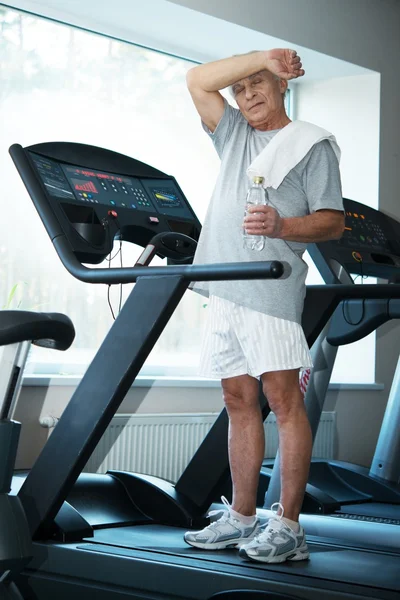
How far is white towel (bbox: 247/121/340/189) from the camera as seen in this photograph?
2.14 m

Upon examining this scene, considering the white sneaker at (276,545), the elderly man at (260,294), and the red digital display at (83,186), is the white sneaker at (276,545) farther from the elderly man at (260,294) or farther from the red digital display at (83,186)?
the red digital display at (83,186)

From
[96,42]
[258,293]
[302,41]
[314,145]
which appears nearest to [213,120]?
[314,145]

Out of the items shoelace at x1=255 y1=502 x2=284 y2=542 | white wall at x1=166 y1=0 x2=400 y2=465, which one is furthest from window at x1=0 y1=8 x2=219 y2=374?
shoelace at x1=255 y1=502 x2=284 y2=542

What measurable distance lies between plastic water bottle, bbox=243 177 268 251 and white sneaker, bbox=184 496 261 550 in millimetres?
723

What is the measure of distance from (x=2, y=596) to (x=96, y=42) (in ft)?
9.62

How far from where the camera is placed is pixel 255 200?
6.91 feet

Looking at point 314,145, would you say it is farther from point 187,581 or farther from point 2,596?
point 2,596

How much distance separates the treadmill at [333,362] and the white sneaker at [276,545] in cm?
91

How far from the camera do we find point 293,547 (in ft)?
6.73

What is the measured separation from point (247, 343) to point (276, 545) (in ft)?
1.65

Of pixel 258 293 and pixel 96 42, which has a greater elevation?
pixel 96 42

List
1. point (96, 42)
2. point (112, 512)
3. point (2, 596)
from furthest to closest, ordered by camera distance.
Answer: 1. point (96, 42)
2. point (112, 512)
3. point (2, 596)

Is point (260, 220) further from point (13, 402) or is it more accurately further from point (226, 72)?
point (13, 402)

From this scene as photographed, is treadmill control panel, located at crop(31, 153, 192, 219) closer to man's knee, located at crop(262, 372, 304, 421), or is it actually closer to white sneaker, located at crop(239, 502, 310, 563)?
man's knee, located at crop(262, 372, 304, 421)
